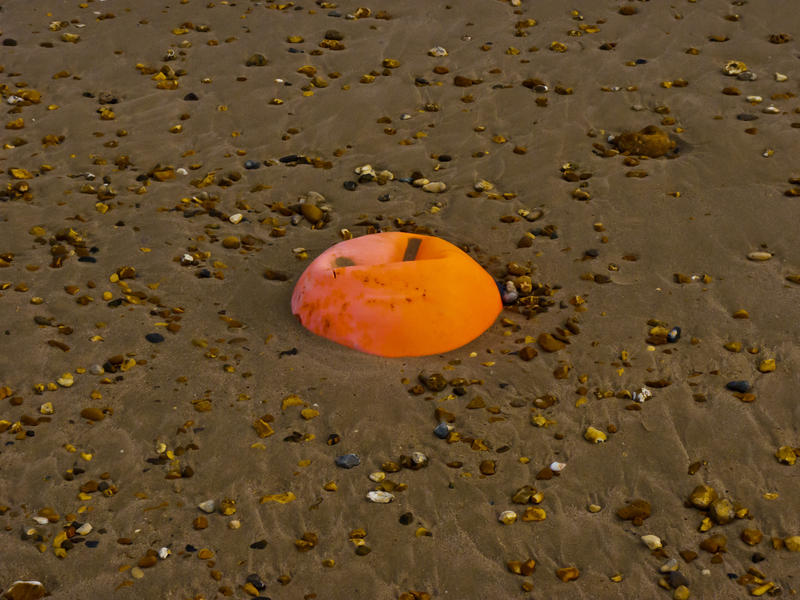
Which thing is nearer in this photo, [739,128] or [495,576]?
[495,576]

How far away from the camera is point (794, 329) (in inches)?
162

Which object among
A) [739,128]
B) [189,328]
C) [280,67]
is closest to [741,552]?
[189,328]

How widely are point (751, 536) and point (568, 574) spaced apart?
68 centimetres

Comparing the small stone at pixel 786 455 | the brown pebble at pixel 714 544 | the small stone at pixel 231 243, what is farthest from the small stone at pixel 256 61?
the brown pebble at pixel 714 544

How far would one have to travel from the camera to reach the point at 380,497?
334 centimetres

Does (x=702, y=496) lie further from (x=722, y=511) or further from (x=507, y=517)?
(x=507, y=517)

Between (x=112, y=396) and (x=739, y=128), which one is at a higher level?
(x=739, y=128)

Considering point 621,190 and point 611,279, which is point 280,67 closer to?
point 621,190

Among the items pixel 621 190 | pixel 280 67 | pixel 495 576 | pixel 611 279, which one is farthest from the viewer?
pixel 280 67

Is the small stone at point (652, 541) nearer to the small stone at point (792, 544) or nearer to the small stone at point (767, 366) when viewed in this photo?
the small stone at point (792, 544)

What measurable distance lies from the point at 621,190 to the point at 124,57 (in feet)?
13.1

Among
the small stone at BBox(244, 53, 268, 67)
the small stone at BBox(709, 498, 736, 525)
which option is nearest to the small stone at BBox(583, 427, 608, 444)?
the small stone at BBox(709, 498, 736, 525)

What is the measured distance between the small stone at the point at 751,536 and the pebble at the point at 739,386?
2.53 ft

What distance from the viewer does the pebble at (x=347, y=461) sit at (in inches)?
137
